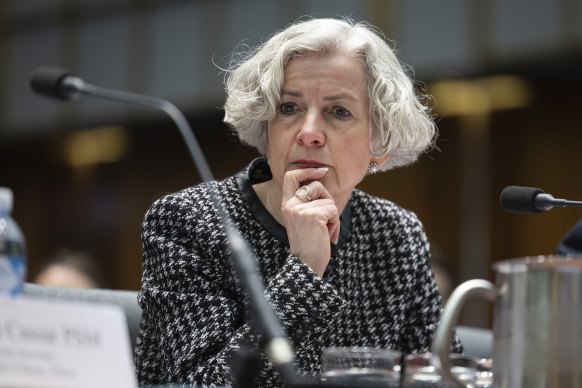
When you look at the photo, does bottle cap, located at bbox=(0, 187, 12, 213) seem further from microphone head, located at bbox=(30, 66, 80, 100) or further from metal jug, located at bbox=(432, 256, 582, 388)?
metal jug, located at bbox=(432, 256, 582, 388)

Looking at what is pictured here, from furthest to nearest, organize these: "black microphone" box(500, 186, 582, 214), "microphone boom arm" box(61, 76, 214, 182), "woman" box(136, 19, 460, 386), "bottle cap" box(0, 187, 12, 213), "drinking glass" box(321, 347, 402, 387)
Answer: "woman" box(136, 19, 460, 386)
"black microphone" box(500, 186, 582, 214)
"microphone boom arm" box(61, 76, 214, 182)
"drinking glass" box(321, 347, 402, 387)
"bottle cap" box(0, 187, 12, 213)

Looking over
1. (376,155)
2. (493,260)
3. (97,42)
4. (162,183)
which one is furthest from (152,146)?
(376,155)

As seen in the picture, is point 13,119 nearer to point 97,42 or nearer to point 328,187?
point 97,42

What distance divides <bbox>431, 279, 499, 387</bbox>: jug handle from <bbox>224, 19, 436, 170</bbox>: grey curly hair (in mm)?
1302

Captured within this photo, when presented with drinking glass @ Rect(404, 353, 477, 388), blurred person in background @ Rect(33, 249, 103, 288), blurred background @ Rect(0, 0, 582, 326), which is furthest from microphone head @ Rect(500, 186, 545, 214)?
blurred background @ Rect(0, 0, 582, 326)

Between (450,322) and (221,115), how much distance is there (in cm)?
808

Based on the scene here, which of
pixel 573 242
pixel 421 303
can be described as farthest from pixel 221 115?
pixel 421 303

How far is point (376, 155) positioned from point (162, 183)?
318 inches

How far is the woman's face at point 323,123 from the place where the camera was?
8.44 ft

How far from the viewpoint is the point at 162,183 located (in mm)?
10727

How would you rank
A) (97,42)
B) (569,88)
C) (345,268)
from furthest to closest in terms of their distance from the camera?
(97,42) < (569,88) < (345,268)

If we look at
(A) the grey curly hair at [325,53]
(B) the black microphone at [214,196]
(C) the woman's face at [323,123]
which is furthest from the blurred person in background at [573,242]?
(B) the black microphone at [214,196]

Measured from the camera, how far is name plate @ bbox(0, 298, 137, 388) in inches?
47.3

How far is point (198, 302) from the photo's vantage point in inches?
91.4
